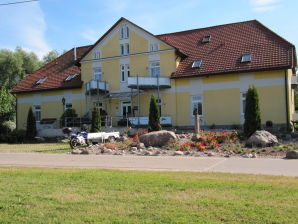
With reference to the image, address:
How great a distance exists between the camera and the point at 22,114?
1465 inches

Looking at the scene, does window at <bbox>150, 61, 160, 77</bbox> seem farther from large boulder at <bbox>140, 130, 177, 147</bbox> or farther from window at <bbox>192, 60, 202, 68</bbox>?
large boulder at <bbox>140, 130, 177, 147</bbox>

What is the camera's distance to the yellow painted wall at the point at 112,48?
32.0 metres

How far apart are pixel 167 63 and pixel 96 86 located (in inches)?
258

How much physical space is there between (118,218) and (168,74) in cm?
2504

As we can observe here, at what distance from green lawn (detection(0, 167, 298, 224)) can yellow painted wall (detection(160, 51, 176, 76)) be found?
21.3 meters

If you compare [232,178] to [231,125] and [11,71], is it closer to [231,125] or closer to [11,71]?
[231,125]

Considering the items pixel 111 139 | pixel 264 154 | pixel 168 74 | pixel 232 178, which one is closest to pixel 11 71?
pixel 168 74

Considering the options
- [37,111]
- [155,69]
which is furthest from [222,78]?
[37,111]

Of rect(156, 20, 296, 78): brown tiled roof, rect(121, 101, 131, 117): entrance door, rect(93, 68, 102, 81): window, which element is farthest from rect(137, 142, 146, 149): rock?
rect(93, 68, 102, 81): window

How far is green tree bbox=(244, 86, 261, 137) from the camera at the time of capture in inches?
723

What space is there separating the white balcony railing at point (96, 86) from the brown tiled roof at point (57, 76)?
2.71 m

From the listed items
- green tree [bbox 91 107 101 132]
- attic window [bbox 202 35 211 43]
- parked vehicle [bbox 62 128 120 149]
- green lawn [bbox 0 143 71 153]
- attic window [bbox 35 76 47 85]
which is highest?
attic window [bbox 202 35 211 43]

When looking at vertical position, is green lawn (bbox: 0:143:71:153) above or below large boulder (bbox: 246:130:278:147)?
below

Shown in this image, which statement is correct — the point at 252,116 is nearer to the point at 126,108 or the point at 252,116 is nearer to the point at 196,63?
the point at 196,63
